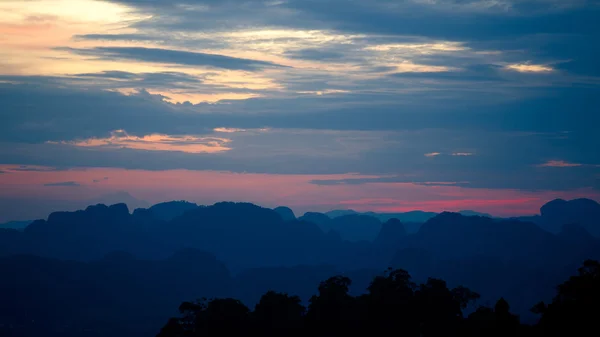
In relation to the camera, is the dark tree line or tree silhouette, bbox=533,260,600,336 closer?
tree silhouette, bbox=533,260,600,336

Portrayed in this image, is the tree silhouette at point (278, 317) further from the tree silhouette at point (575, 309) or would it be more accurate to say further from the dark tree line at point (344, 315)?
the tree silhouette at point (575, 309)

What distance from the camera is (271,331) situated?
9138cm

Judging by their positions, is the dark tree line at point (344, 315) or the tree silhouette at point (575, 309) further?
the dark tree line at point (344, 315)

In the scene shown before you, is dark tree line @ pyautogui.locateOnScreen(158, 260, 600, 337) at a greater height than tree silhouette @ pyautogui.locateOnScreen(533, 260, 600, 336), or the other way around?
tree silhouette @ pyautogui.locateOnScreen(533, 260, 600, 336)

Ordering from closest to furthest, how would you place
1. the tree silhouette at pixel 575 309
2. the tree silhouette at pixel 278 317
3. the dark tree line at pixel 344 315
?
the tree silhouette at pixel 575 309
the dark tree line at pixel 344 315
the tree silhouette at pixel 278 317

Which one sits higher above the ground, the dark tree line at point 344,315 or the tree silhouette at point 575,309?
the tree silhouette at point 575,309

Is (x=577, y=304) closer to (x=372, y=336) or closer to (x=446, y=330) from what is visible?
(x=446, y=330)

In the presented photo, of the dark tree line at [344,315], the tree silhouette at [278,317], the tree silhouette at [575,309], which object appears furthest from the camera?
the tree silhouette at [278,317]

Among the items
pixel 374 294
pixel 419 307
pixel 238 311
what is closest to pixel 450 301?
pixel 419 307

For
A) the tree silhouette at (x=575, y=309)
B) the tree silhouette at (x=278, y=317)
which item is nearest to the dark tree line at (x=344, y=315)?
the tree silhouette at (x=278, y=317)

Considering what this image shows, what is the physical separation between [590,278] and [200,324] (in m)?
48.7

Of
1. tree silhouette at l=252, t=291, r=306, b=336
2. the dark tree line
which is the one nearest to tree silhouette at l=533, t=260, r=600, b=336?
the dark tree line

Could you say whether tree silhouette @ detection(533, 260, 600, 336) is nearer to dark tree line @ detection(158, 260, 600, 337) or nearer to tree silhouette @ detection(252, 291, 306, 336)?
dark tree line @ detection(158, 260, 600, 337)

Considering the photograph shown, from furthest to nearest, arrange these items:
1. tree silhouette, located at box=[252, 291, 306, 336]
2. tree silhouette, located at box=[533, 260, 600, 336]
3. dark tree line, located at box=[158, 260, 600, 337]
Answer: tree silhouette, located at box=[252, 291, 306, 336], dark tree line, located at box=[158, 260, 600, 337], tree silhouette, located at box=[533, 260, 600, 336]
